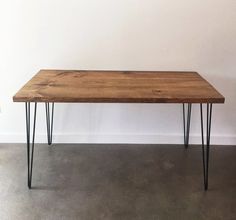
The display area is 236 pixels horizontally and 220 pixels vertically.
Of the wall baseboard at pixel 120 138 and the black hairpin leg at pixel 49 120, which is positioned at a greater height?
the black hairpin leg at pixel 49 120

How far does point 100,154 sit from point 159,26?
1.12m

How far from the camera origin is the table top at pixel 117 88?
1.73 meters

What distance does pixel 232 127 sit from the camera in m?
2.60

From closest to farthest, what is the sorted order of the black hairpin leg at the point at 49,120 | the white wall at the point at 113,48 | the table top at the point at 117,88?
1. the table top at the point at 117,88
2. the white wall at the point at 113,48
3. the black hairpin leg at the point at 49,120

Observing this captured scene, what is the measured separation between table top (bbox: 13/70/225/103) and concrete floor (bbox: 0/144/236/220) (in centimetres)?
63

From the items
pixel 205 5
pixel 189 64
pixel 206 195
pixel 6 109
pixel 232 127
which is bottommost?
pixel 206 195

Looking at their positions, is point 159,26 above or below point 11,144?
above

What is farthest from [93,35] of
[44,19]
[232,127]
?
[232,127]

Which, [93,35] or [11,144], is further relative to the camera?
[11,144]

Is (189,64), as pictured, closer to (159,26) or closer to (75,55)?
(159,26)

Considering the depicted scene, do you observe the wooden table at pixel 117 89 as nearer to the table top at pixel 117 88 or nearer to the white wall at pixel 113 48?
the table top at pixel 117 88

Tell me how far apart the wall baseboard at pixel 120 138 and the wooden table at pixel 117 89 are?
0.25 meters

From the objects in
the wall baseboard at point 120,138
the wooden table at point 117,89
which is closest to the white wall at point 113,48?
the wall baseboard at point 120,138

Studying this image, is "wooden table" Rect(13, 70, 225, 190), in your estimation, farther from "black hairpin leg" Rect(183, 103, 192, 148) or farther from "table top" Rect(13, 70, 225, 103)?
"black hairpin leg" Rect(183, 103, 192, 148)
